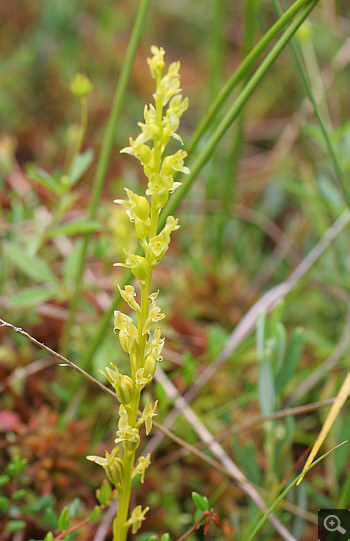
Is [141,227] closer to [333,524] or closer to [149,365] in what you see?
[149,365]

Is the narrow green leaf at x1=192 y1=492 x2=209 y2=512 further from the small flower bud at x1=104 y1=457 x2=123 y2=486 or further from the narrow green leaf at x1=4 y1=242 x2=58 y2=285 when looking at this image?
the narrow green leaf at x1=4 y1=242 x2=58 y2=285

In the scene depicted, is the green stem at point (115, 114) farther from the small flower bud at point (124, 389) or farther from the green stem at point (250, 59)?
the small flower bud at point (124, 389)

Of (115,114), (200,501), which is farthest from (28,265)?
(200,501)

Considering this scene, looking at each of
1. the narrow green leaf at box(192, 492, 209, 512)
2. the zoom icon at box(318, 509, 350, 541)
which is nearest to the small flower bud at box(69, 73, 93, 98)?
the narrow green leaf at box(192, 492, 209, 512)

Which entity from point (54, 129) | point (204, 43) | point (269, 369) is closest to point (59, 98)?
point (54, 129)

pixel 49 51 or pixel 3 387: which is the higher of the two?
pixel 49 51

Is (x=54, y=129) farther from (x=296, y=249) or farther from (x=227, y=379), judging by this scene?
(x=227, y=379)
